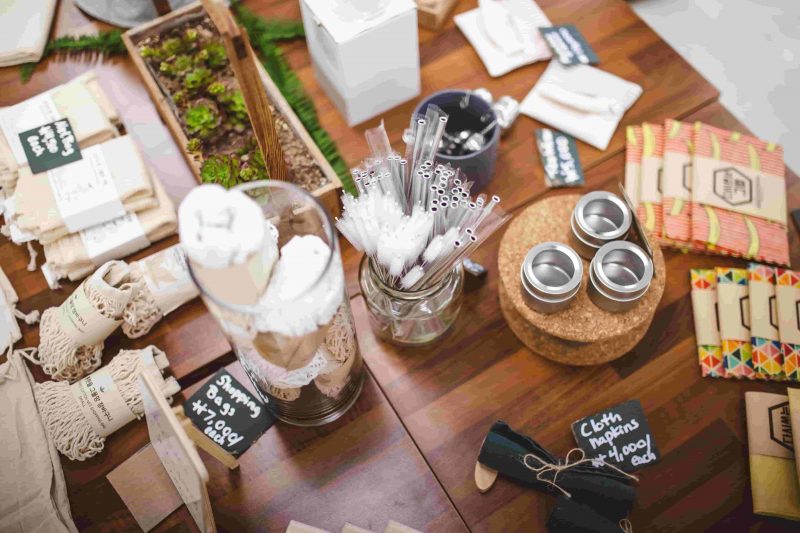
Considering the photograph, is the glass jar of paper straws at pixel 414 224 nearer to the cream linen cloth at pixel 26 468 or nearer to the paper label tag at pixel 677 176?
the paper label tag at pixel 677 176

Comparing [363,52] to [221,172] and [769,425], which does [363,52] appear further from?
[769,425]

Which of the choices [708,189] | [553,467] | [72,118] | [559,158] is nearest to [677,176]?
[708,189]

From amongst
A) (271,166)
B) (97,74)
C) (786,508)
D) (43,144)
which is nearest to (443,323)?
(271,166)

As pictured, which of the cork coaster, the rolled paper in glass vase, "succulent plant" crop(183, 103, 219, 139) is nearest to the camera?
the rolled paper in glass vase

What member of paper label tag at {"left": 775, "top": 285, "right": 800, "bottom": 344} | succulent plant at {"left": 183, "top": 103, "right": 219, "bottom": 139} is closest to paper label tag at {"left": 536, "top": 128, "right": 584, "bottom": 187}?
paper label tag at {"left": 775, "top": 285, "right": 800, "bottom": 344}

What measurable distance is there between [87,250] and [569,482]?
82 cm

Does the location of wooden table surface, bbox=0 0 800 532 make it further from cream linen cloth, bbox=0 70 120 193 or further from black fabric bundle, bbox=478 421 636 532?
cream linen cloth, bbox=0 70 120 193

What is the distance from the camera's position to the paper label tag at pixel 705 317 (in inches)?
37.4

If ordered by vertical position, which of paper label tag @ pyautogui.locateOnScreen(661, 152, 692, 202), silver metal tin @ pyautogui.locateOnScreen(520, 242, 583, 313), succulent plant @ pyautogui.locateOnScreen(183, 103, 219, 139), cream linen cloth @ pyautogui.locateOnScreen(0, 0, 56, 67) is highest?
cream linen cloth @ pyautogui.locateOnScreen(0, 0, 56, 67)

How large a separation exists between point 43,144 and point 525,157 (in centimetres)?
84

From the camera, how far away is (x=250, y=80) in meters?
0.83

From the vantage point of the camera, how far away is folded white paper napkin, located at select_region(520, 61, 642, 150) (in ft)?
3.67

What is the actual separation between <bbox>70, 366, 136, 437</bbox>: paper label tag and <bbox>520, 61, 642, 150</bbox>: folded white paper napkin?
2.74ft

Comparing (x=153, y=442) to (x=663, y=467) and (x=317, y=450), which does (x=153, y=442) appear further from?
(x=663, y=467)
